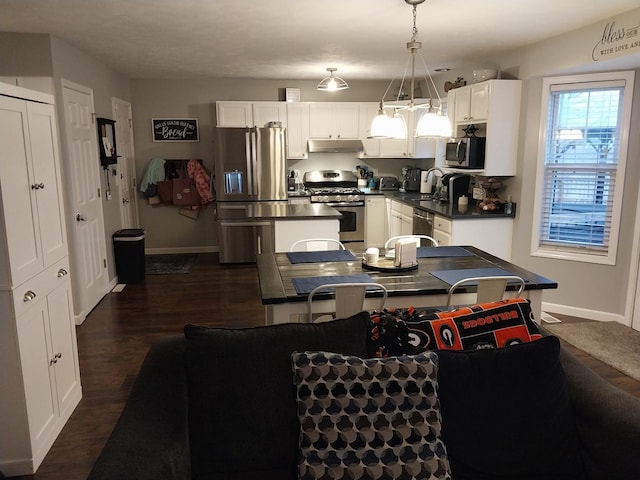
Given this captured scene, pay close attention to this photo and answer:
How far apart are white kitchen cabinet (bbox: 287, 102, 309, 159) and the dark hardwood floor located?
1.79m

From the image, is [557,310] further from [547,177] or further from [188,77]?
[188,77]

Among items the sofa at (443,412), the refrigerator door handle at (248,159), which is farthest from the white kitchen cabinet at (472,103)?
the sofa at (443,412)

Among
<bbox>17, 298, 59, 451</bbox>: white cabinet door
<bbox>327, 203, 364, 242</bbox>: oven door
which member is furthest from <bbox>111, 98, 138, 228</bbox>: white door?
<bbox>17, 298, 59, 451</bbox>: white cabinet door

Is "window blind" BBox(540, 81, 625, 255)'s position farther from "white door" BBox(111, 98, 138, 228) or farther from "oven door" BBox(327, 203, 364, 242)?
"white door" BBox(111, 98, 138, 228)

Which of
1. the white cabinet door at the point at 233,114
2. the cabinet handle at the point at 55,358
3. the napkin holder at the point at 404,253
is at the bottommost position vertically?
the cabinet handle at the point at 55,358

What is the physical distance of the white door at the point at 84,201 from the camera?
169 inches

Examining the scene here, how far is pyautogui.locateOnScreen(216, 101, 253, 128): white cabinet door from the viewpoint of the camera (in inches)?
260

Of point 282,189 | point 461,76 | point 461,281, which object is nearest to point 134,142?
point 282,189

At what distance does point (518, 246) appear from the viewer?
471 centimetres

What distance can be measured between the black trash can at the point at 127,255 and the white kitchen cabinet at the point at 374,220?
3009 mm

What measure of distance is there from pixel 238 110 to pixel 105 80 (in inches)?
67.7

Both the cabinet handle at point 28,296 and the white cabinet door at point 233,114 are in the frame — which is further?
the white cabinet door at point 233,114

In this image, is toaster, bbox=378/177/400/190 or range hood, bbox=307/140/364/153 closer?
range hood, bbox=307/140/364/153

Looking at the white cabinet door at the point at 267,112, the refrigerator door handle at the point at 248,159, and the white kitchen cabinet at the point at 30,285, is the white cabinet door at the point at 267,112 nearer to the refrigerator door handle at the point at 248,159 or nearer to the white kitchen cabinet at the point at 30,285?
the refrigerator door handle at the point at 248,159
